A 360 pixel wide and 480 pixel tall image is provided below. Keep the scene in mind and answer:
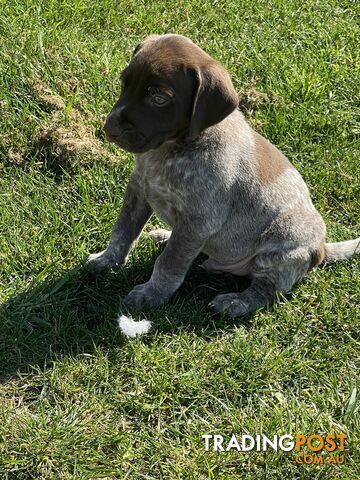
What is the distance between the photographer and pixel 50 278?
479 cm

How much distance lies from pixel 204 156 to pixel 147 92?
578 mm

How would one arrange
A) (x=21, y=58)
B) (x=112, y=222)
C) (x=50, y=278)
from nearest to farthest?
(x=50, y=278)
(x=112, y=222)
(x=21, y=58)

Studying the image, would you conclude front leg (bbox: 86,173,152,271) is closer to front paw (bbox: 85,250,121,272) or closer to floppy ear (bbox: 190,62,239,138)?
front paw (bbox: 85,250,121,272)

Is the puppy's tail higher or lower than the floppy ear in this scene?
lower

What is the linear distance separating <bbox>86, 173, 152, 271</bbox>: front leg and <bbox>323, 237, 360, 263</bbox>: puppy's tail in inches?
51.7

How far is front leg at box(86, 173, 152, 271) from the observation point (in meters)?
4.86

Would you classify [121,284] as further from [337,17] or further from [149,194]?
[337,17]

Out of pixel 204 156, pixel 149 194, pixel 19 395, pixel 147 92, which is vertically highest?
pixel 147 92

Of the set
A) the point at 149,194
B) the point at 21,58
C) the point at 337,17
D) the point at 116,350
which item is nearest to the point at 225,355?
the point at 116,350

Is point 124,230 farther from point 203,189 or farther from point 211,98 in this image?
point 211,98

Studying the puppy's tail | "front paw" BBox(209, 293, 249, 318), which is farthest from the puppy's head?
the puppy's tail

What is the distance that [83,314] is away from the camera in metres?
4.69

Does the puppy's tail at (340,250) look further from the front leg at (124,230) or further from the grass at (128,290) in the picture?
the front leg at (124,230)

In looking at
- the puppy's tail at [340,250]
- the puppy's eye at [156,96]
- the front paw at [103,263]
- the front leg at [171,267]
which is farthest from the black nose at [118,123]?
the puppy's tail at [340,250]
